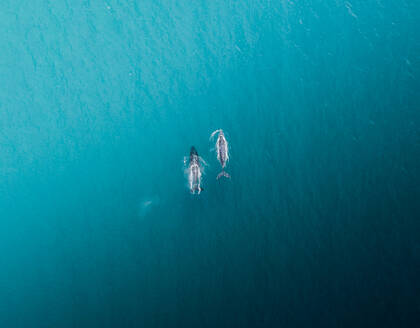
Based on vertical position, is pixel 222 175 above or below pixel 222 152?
below

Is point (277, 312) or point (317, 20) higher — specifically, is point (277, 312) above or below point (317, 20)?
below

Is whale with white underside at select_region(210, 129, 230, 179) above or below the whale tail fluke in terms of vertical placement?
above

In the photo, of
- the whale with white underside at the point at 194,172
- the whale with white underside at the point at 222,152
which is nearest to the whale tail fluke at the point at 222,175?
the whale with white underside at the point at 222,152

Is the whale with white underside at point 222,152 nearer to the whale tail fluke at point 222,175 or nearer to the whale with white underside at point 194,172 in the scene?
the whale tail fluke at point 222,175

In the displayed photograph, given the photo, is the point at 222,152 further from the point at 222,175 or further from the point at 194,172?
the point at 194,172

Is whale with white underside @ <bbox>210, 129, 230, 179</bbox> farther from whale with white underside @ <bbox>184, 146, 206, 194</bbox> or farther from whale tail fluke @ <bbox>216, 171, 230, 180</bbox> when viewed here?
whale with white underside @ <bbox>184, 146, 206, 194</bbox>

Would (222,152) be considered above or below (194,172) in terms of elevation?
above

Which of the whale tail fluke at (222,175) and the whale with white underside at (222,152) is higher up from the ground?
the whale with white underside at (222,152)

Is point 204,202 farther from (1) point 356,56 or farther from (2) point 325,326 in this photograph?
(1) point 356,56

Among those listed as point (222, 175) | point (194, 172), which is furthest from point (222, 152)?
point (194, 172)

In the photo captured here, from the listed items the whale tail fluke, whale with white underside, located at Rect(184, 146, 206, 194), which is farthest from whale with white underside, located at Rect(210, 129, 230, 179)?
whale with white underside, located at Rect(184, 146, 206, 194)

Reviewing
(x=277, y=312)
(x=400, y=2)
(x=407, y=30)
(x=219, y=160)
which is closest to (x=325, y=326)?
(x=277, y=312)
